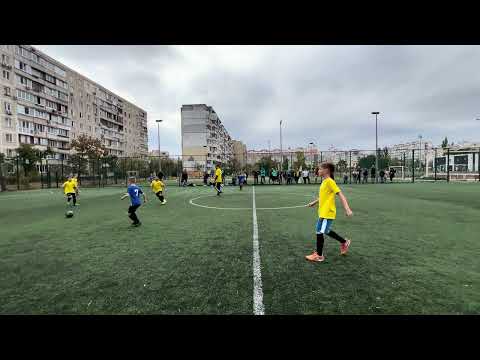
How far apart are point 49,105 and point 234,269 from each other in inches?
2881

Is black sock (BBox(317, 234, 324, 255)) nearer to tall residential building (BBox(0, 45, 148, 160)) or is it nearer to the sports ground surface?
the sports ground surface

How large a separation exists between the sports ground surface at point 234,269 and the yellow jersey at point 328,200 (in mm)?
925

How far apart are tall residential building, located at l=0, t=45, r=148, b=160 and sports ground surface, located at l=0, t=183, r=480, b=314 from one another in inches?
2281

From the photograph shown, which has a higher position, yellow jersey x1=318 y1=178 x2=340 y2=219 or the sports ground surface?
yellow jersey x1=318 y1=178 x2=340 y2=219

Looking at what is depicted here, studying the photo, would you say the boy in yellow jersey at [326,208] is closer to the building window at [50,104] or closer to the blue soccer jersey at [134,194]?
the blue soccer jersey at [134,194]

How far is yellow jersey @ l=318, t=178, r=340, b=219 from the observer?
5.08 m

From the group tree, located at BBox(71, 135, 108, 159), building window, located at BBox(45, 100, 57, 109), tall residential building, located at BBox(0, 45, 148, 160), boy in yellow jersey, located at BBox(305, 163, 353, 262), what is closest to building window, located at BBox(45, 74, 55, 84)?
tall residential building, located at BBox(0, 45, 148, 160)

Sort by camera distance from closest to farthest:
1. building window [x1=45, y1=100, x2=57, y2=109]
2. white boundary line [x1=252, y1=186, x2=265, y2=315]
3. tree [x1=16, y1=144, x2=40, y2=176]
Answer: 1. white boundary line [x1=252, y1=186, x2=265, y2=315]
2. tree [x1=16, y1=144, x2=40, y2=176]
3. building window [x1=45, y1=100, x2=57, y2=109]

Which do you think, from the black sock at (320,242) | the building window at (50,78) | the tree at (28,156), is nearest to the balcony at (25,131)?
the building window at (50,78)

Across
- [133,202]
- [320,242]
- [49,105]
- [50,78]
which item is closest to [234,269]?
[320,242]

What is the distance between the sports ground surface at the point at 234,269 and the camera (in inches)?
129
